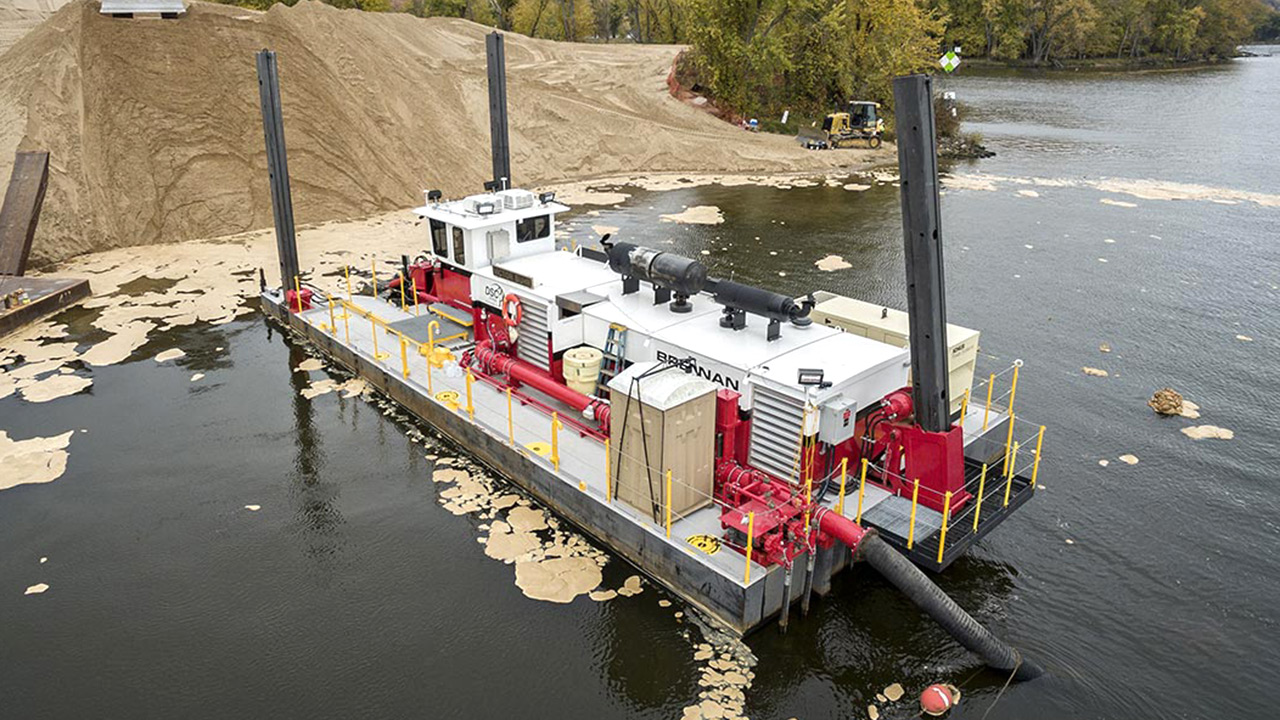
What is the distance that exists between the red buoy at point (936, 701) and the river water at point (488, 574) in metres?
0.18

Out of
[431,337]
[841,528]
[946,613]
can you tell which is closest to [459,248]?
[431,337]

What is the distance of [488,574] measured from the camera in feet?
43.1

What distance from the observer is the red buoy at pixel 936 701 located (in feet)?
34.6

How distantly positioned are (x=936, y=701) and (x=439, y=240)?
565 inches

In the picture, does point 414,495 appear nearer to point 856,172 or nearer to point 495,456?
point 495,456

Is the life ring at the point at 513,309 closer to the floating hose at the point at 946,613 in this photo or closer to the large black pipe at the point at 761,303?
the large black pipe at the point at 761,303

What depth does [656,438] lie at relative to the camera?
1212cm

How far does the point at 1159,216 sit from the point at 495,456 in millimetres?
33476

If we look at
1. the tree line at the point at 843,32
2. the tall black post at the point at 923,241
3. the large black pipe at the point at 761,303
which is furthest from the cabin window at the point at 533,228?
the tree line at the point at 843,32

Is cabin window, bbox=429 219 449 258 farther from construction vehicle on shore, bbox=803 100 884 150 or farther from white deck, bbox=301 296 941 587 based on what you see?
construction vehicle on shore, bbox=803 100 884 150

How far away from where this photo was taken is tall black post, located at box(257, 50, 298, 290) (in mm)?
21547

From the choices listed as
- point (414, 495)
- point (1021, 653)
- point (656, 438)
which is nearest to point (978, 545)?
point (1021, 653)

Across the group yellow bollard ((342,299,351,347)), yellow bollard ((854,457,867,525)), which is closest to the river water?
yellow bollard ((854,457,867,525))

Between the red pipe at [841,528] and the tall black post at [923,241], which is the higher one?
the tall black post at [923,241]
